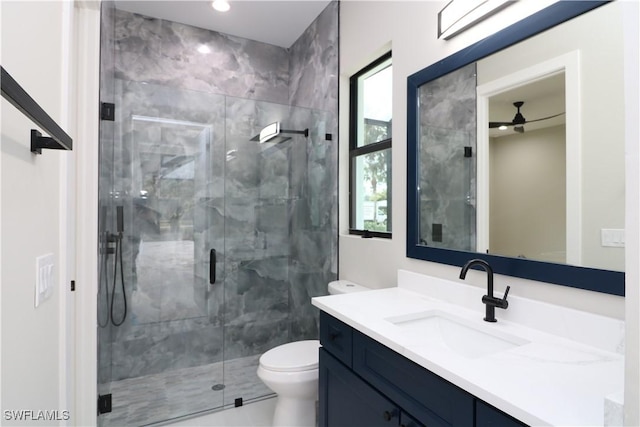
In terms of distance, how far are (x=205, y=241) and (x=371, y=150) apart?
1456mm

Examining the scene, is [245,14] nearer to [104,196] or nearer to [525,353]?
[104,196]

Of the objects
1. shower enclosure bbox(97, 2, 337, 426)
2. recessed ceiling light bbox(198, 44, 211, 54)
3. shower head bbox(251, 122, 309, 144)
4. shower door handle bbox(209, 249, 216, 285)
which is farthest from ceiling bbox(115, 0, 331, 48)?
shower door handle bbox(209, 249, 216, 285)

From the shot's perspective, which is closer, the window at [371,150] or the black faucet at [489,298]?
the black faucet at [489,298]

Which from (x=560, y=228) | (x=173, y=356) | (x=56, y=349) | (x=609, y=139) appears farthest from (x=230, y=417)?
(x=609, y=139)

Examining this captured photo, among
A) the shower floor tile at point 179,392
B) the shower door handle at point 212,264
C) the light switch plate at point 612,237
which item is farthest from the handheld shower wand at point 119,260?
the light switch plate at point 612,237

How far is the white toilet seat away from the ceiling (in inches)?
94.8

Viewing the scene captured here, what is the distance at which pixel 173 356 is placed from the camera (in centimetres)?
257

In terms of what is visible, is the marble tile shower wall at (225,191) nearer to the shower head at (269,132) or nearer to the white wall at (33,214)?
the shower head at (269,132)

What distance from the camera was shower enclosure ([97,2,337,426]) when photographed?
234 cm

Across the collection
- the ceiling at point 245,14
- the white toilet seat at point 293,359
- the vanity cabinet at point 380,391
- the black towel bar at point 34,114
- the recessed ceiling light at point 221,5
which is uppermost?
the ceiling at point 245,14

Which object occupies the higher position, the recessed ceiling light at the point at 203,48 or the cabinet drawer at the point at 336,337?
the recessed ceiling light at the point at 203,48

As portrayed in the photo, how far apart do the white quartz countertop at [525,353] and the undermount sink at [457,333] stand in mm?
14

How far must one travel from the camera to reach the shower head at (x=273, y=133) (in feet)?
9.12

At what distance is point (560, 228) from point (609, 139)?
1.02ft
